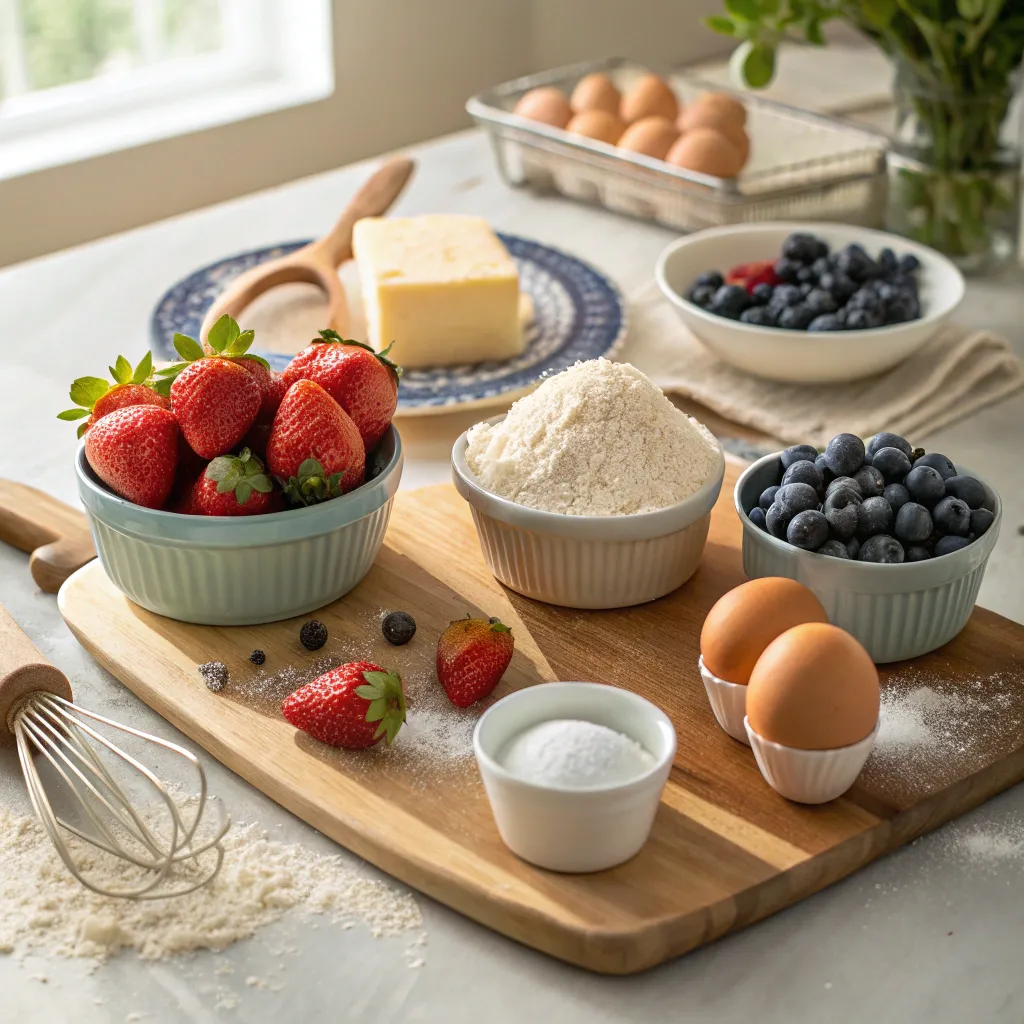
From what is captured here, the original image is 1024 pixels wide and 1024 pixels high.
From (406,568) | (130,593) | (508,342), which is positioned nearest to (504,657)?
(406,568)

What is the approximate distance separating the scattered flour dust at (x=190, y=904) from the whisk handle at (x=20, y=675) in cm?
10

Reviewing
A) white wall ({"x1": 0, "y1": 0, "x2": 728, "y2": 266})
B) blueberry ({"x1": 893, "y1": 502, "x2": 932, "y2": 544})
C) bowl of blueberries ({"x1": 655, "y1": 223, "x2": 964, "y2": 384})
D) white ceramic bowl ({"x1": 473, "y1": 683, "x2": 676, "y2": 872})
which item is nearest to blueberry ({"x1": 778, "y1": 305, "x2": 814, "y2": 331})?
bowl of blueberries ({"x1": 655, "y1": 223, "x2": 964, "y2": 384})

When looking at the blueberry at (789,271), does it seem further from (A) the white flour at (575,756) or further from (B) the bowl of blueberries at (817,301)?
(A) the white flour at (575,756)

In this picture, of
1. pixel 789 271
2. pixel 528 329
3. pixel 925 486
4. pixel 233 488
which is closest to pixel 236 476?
pixel 233 488

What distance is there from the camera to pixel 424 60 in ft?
10.6

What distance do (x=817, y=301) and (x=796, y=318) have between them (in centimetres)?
3

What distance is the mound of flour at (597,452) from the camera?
111 cm

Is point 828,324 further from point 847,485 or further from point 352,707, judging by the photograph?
point 352,707

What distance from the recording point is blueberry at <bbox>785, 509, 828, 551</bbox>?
41.1 inches

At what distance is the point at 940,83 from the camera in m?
1.78

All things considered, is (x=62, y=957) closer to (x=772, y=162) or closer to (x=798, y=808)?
(x=798, y=808)

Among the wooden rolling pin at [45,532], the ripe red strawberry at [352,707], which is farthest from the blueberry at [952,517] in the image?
the wooden rolling pin at [45,532]

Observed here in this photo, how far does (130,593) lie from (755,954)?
0.60 m

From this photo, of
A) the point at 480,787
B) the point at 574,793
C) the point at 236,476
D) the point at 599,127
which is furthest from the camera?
the point at 599,127
